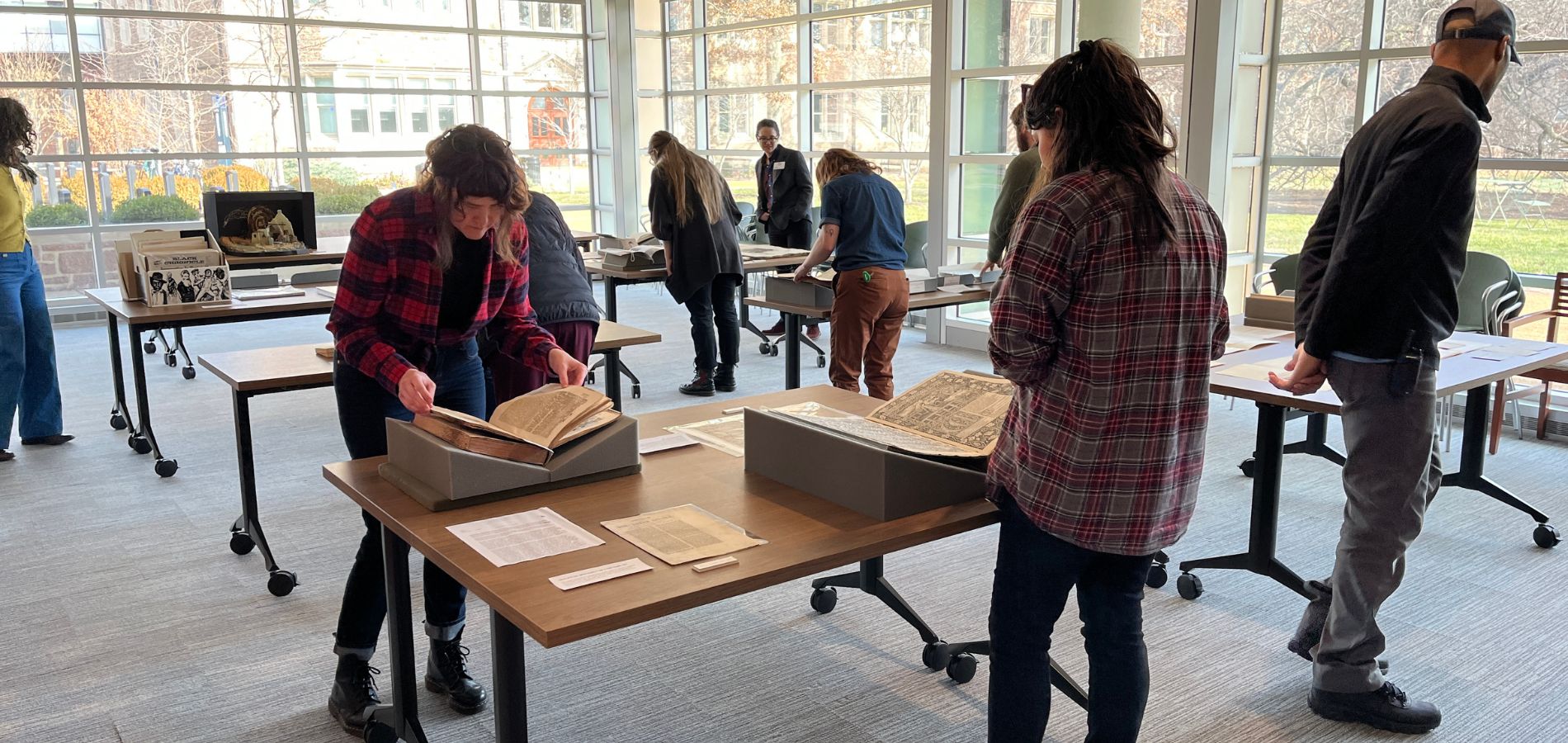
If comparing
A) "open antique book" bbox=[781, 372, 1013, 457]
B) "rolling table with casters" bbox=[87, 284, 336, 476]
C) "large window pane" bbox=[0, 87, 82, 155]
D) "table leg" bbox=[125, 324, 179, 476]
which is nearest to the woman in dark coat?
"rolling table with casters" bbox=[87, 284, 336, 476]

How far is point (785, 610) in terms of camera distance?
342 cm

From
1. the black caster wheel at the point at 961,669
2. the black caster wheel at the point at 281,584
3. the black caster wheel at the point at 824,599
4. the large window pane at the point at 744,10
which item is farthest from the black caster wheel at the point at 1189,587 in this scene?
the large window pane at the point at 744,10

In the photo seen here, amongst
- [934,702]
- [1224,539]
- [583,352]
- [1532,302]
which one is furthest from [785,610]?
[1532,302]

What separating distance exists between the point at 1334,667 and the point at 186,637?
305 centimetres

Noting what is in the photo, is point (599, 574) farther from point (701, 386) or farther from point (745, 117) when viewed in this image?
point (745, 117)

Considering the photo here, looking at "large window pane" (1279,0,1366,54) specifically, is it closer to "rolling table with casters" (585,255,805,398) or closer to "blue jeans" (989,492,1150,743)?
"rolling table with casters" (585,255,805,398)

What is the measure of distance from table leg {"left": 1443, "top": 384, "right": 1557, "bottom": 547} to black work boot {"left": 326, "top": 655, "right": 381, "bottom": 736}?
3693 mm

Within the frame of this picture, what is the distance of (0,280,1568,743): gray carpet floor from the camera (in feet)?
9.04

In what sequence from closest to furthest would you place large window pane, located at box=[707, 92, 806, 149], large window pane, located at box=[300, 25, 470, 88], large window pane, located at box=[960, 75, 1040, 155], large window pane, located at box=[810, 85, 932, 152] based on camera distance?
large window pane, located at box=[960, 75, 1040, 155], large window pane, located at box=[810, 85, 932, 152], large window pane, located at box=[707, 92, 806, 149], large window pane, located at box=[300, 25, 470, 88]

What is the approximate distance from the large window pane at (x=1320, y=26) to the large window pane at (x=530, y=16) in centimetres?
729

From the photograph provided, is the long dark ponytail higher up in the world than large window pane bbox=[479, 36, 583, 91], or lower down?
lower down

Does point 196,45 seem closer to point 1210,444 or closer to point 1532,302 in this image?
point 1210,444

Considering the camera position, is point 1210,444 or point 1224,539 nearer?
point 1224,539

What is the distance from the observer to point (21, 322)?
517cm
